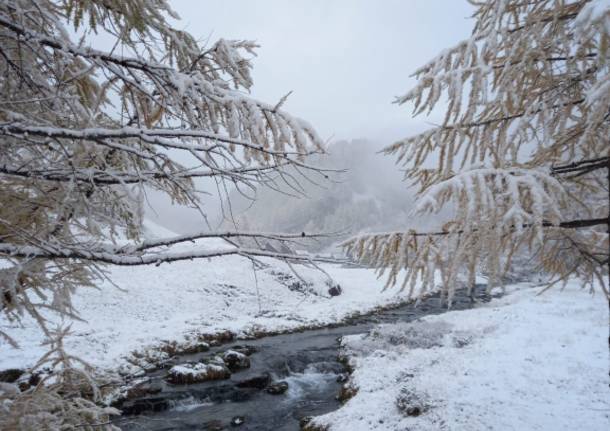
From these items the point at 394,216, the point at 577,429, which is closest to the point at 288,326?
the point at 577,429

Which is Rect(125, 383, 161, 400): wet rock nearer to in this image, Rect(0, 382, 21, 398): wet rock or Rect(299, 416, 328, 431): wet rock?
Rect(299, 416, 328, 431): wet rock

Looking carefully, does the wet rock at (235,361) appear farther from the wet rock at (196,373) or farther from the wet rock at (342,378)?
the wet rock at (342,378)

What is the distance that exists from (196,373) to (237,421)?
8.57ft

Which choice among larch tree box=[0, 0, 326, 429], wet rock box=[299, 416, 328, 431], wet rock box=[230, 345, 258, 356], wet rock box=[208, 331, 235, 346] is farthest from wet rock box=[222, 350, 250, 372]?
larch tree box=[0, 0, 326, 429]

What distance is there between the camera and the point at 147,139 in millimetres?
1544

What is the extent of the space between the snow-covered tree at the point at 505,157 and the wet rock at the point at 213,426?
20.9 ft

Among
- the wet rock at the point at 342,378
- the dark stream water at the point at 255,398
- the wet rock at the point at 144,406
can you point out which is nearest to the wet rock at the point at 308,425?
the dark stream water at the point at 255,398

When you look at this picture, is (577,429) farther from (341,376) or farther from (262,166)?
(262,166)

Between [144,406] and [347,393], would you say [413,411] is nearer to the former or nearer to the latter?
[347,393]

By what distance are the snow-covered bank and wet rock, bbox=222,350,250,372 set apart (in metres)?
3.62

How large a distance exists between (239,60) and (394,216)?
126449 millimetres

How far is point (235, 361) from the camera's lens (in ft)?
36.6

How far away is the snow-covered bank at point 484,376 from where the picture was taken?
20.4ft

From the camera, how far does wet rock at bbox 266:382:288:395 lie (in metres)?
9.42
